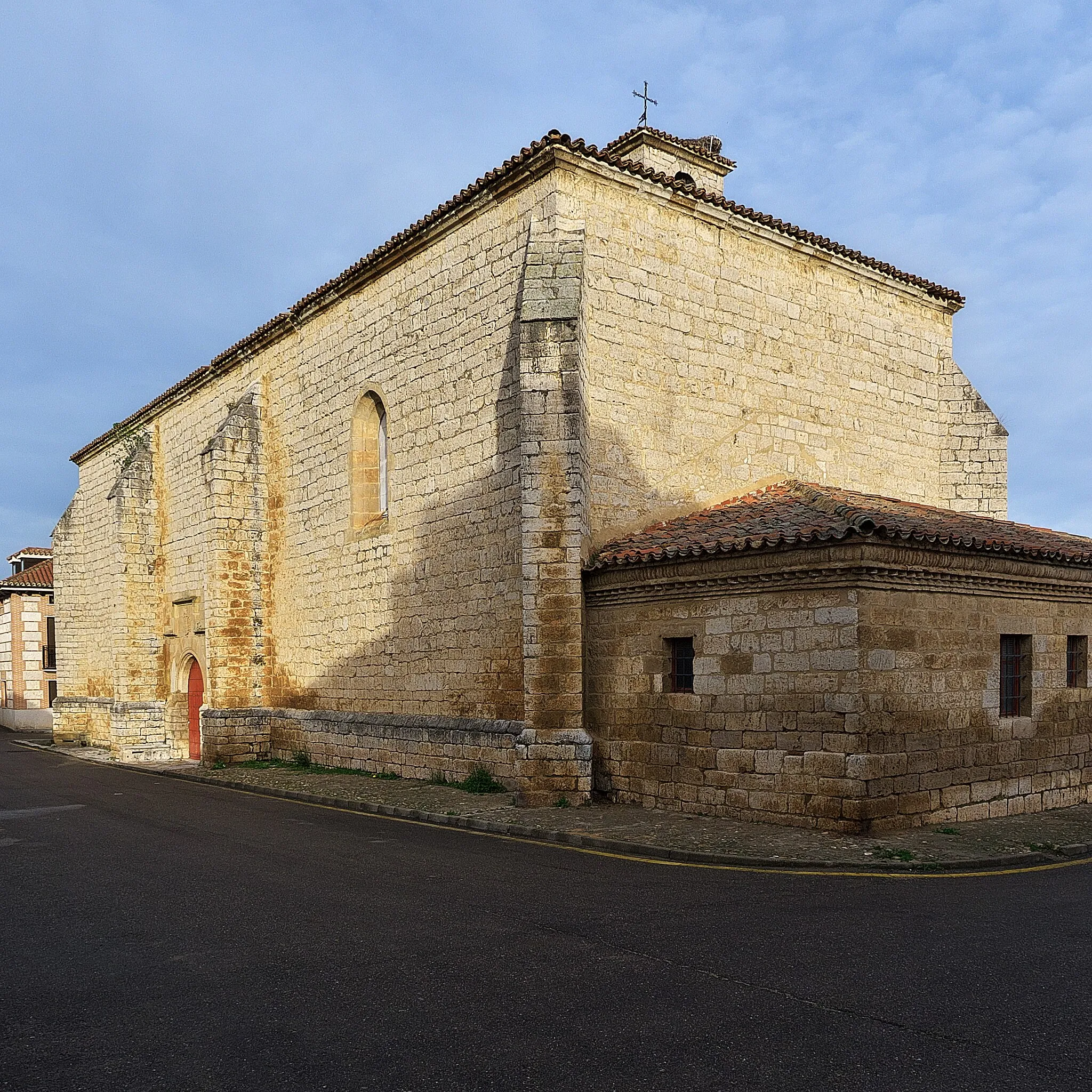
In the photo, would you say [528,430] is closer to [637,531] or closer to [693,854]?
[637,531]

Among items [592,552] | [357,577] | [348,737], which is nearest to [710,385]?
[592,552]

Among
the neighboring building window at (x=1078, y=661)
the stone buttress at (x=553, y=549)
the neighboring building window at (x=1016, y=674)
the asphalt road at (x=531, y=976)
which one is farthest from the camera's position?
the neighboring building window at (x=1078, y=661)

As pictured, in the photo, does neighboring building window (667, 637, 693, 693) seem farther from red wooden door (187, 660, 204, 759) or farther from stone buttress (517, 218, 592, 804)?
red wooden door (187, 660, 204, 759)

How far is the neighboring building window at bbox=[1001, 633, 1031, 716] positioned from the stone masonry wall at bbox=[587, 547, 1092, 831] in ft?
0.38

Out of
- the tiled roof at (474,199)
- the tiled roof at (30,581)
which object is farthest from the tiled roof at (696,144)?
the tiled roof at (30,581)

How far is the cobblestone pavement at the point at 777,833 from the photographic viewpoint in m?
8.48

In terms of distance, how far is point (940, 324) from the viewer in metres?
17.6

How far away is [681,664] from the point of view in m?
11.2

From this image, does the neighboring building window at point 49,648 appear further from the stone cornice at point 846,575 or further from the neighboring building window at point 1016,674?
the neighboring building window at point 1016,674

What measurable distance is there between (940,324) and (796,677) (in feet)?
34.4

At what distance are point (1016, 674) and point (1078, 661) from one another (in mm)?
1367

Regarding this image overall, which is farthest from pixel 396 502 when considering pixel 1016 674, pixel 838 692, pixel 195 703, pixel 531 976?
A: pixel 531 976

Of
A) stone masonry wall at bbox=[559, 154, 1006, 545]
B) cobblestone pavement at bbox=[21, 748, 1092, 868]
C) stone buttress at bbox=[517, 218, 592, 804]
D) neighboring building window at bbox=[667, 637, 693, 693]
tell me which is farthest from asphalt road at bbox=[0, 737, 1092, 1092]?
stone masonry wall at bbox=[559, 154, 1006, 545]

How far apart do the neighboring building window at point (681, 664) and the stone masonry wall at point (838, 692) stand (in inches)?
4.3
